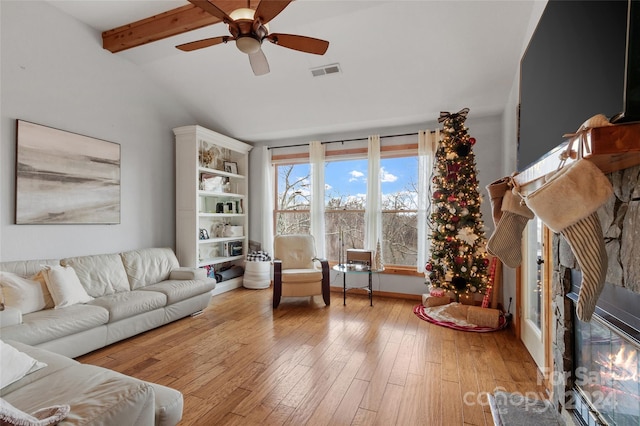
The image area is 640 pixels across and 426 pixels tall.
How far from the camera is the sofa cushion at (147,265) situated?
3549 millimetres

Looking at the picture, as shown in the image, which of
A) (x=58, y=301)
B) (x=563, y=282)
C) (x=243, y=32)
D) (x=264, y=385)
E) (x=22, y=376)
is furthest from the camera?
(x=58, y=301)

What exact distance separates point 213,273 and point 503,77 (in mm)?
4693

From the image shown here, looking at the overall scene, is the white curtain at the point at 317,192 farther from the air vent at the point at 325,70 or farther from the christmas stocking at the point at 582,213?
the christmas stocking at the point at 582,213

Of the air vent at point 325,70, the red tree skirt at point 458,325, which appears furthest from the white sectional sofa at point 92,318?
the air vent at point 325,70

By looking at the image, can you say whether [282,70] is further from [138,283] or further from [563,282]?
[563,282]

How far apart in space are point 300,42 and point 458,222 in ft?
8.68

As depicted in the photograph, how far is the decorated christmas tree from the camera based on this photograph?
138 inches

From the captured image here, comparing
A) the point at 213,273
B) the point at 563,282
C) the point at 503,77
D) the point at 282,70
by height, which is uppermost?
the point at 282,70

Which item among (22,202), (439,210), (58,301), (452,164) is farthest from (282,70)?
(58,301)

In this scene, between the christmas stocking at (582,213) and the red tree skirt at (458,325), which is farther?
the red tree skirt at (458,325)

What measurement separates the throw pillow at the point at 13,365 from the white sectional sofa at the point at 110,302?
993 mm

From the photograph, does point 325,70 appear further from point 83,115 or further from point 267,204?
point 83,115

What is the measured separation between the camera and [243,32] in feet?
6.48

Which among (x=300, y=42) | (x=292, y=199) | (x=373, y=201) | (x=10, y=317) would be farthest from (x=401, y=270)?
(x=10, y=317)
